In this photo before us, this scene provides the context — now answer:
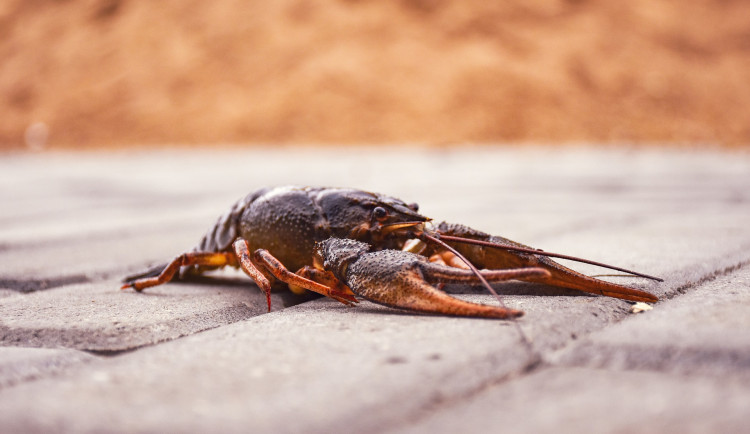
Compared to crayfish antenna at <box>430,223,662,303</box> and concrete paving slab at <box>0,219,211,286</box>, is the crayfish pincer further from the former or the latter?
concrete paving slab at <box>0,219,211,286</box>

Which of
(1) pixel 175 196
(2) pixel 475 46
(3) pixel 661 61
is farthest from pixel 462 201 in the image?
(3) pixel 661 61

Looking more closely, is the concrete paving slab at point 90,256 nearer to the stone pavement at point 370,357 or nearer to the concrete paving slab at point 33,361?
the stone pavement at point 370,357

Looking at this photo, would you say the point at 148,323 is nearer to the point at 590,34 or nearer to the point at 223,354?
the point at 223,354

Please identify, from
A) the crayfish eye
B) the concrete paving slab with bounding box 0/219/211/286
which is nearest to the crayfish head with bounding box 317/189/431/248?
the crayfish eye

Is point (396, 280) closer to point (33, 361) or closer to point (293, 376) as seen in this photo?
point (293, 376)

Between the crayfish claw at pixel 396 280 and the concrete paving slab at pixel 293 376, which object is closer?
the concrete paving slab at pixel 293 376

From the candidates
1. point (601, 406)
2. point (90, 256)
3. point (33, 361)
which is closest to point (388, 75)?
point (90, 256)

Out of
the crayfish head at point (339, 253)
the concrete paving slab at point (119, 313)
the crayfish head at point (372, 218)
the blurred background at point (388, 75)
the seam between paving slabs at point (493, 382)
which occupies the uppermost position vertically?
the blurred background at point (388, 75)

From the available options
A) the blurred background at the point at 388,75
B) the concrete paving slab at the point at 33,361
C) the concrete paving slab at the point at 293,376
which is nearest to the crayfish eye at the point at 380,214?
the concrete paving slab at the point at 293,376
